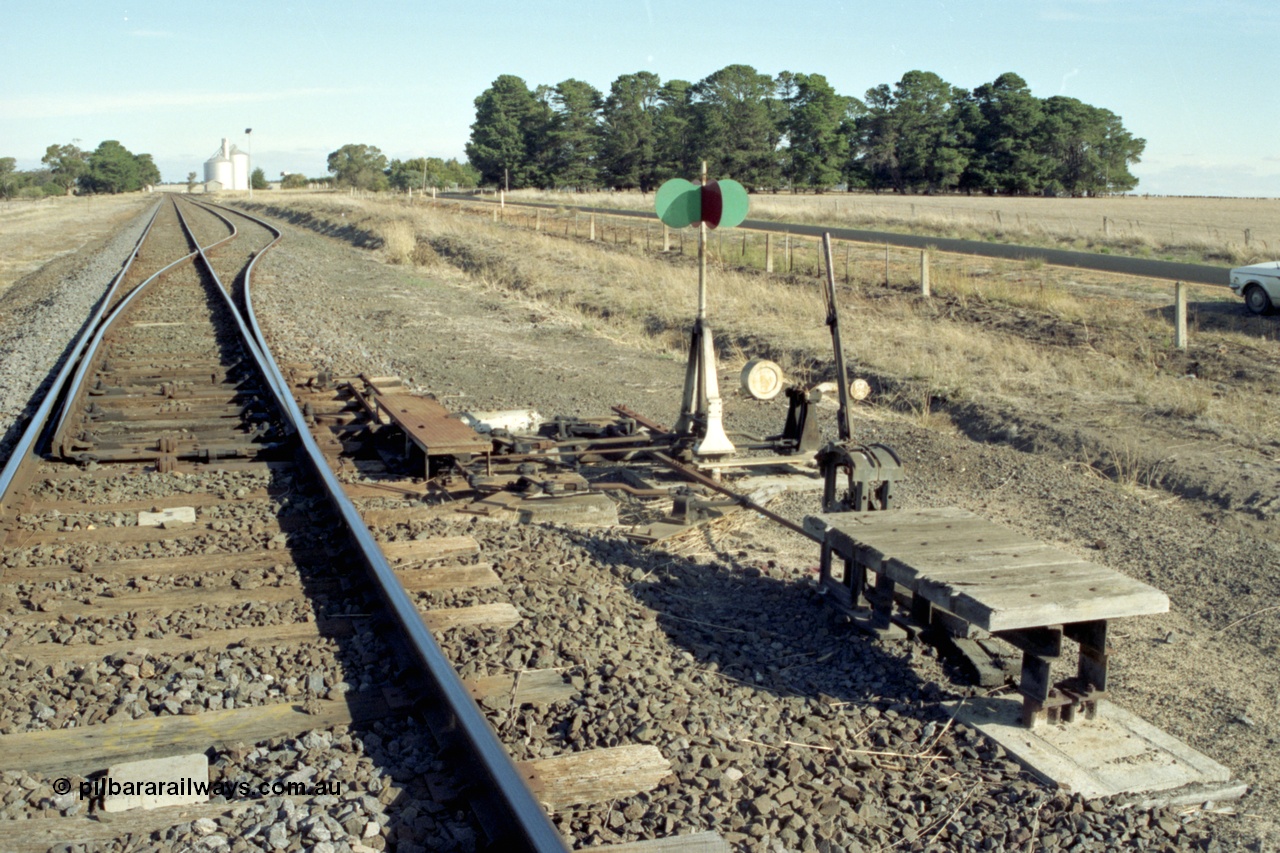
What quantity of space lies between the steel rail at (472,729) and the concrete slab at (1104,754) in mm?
1690

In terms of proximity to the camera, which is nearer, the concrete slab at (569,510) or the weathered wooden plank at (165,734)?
the weathered wooden plank at (165,734)

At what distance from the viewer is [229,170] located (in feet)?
555

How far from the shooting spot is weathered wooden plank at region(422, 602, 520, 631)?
172 inches

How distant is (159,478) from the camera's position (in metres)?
6.62

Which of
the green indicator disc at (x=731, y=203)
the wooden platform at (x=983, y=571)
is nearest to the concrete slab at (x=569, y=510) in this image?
the wooden platform at (x=983, y=571)

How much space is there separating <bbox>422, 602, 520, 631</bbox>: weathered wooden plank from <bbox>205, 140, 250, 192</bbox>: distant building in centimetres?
17377

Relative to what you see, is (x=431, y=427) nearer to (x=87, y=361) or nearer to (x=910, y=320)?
(x=87, y=361)

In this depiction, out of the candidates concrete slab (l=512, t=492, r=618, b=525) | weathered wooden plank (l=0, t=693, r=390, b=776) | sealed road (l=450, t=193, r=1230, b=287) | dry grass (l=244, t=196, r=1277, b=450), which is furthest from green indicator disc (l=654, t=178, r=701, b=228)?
sealed road (l=450, t=193, r=1230, b=287)

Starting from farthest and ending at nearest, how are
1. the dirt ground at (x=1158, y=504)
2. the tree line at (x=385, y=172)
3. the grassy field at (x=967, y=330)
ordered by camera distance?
1. the tree line at (x=385, y=172)
2. the grassy field at (x=967, y=330)
3. the dirt ground at (x=1158, y=504)

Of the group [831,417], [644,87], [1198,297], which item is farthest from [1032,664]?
[644,87]

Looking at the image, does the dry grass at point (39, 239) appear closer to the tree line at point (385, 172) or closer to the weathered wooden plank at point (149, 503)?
the weathered wooden plank at point (149, 503)

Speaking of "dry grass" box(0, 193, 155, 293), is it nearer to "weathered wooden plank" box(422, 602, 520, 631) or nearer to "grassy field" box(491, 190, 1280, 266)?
"weathered wooden plank" box(422, 602, 520, 631)

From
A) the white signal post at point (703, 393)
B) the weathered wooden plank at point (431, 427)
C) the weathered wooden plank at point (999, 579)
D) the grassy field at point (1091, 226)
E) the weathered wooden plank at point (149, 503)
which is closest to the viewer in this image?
the weathered wooden plank at point (999, 579)

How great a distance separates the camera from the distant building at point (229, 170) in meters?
166
